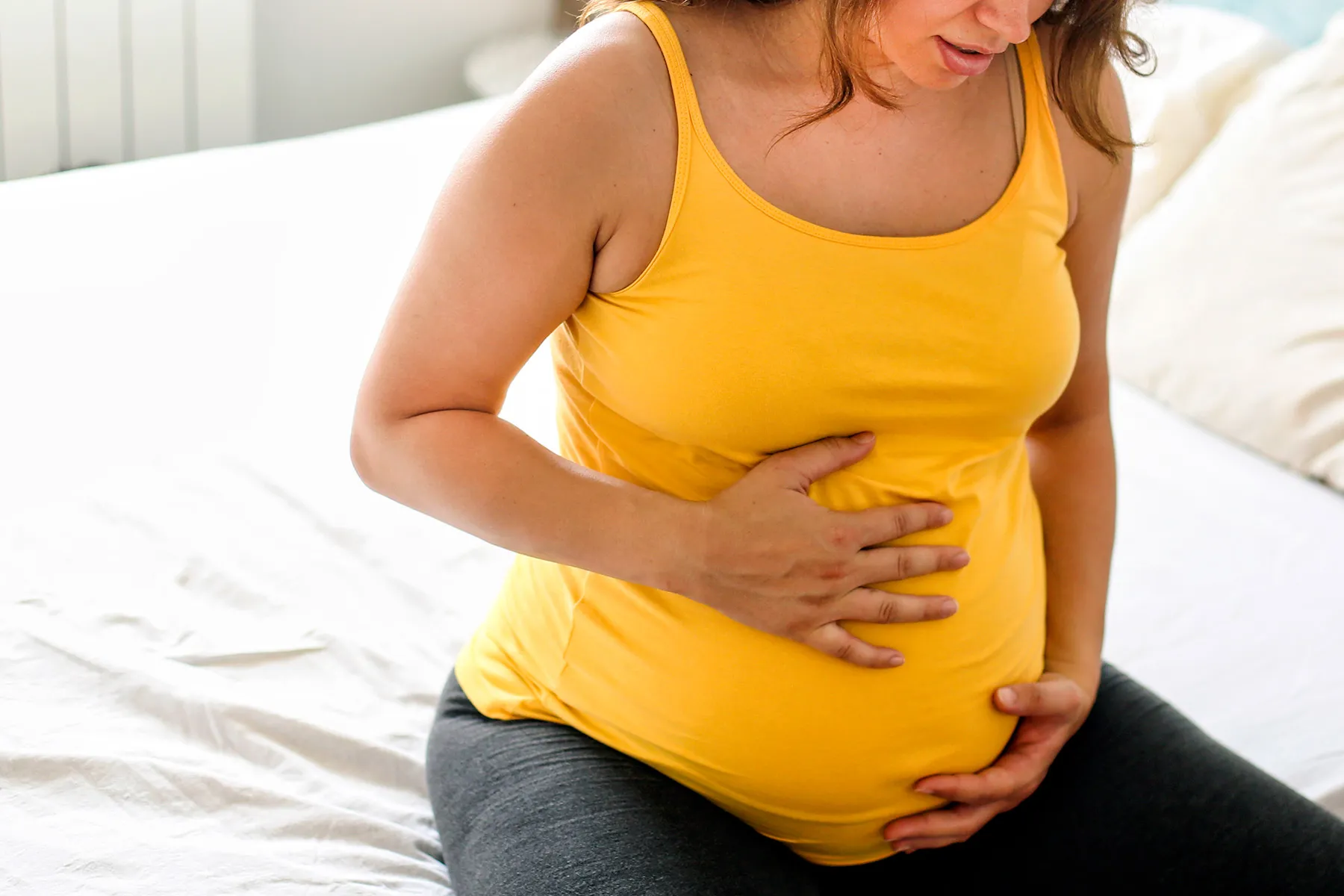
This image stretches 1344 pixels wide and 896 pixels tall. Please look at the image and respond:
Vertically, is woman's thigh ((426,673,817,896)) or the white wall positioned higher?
the white wall

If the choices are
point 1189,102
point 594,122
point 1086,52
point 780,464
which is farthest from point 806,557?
point 1189,102

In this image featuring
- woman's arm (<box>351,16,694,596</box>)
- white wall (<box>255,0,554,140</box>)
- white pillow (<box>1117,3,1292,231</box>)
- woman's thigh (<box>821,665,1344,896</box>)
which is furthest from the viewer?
white wall (<box>255,0,554,140</box>)

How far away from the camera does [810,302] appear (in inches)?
31.9

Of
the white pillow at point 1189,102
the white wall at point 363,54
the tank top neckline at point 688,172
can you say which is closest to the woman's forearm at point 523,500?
the tank top neckline at point 688,172

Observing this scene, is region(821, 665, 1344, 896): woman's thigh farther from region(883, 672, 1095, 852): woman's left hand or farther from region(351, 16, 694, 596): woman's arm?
region(351, 16, 694, 596): woman's arm

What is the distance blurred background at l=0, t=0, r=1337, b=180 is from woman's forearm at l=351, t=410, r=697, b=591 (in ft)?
4.70

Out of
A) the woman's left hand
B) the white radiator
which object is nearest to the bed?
the woman's left hand

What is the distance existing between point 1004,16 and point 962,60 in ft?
0.12

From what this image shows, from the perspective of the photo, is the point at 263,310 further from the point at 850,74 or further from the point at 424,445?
the point at 850,74

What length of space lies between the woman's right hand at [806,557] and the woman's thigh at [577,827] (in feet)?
0.43

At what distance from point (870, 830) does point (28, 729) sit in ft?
1.97

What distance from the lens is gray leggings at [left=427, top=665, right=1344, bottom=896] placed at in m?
0.79

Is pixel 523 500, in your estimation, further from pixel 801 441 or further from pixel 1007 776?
pixel 1007 776

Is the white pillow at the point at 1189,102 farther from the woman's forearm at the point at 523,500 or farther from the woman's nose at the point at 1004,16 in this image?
the woman's forearm at the point at 523,500
